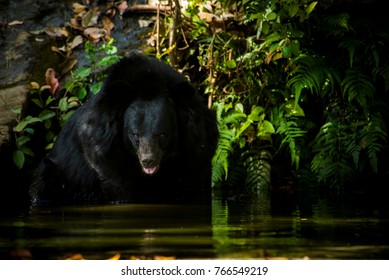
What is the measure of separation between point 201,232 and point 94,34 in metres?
6.05

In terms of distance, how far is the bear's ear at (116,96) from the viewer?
288 inches

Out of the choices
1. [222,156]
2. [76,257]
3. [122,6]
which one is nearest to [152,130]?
[222,156]

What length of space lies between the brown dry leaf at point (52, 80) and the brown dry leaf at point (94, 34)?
752 mm

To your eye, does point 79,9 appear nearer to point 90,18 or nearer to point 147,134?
point 90,18

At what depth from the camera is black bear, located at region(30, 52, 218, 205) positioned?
7.25m

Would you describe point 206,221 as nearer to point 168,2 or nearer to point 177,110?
point 177,110

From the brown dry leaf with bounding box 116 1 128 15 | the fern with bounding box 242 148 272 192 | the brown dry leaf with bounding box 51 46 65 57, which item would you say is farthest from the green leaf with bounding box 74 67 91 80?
the fern with bounding box 242 148 272 192

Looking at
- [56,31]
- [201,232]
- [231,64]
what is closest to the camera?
[201,232]

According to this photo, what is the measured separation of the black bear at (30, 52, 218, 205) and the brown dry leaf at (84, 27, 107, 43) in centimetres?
300

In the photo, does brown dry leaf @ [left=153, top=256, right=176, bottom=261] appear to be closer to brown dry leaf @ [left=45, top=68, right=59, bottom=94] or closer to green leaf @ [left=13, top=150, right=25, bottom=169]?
green leaf @ [left=13, top=150, right=25, bottom=169]

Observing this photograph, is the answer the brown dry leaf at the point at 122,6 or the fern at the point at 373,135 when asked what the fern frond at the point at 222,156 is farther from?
the brown dry leaf at the point at 122,6

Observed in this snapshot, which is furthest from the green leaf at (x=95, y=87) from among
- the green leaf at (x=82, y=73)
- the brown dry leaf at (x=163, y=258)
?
the brown dry leaf at (x=163, y=258)

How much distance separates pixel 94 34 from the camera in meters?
10.6

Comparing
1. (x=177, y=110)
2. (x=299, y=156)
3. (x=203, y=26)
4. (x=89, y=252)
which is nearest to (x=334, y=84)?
(x=299, y=156)
